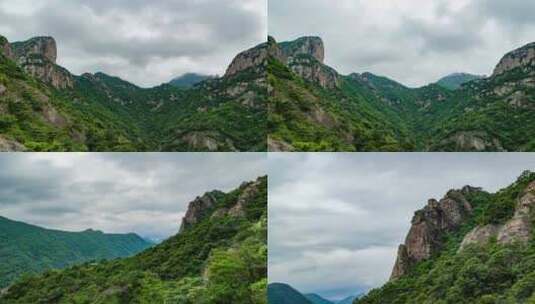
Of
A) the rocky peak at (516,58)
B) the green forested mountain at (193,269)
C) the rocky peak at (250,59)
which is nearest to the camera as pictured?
the rocky peak at (250,59)

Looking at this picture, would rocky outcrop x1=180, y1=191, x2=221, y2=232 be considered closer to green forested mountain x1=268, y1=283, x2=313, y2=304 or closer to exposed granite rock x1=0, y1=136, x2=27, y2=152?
green forested mountain x1=268, y1=283, x2=313, y2=304

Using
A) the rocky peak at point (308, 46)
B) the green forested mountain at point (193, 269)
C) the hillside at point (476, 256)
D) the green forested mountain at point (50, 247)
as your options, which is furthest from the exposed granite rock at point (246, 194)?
the hillside at point (476, 256)

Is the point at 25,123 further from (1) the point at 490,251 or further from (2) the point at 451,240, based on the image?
(2) the point at 451,240

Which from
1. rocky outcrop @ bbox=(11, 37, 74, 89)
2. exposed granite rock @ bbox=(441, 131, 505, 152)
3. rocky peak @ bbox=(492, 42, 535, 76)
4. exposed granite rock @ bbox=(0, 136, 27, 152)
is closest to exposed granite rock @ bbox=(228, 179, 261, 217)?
exposed granite rock @ bbox=(0, 136, 27, 152)

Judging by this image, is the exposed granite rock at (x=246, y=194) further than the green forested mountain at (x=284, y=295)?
Yes

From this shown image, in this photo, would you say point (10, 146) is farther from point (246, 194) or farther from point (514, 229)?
point (514, 229)

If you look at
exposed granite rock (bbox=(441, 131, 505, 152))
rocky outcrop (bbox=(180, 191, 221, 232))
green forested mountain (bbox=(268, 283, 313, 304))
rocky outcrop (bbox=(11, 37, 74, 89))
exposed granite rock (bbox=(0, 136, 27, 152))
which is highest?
rocky outcrop (bbox=(11, 37, 74, 89))

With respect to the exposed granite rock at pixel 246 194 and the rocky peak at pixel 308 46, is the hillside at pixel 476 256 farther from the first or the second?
the rocky peak at pixel 308 46

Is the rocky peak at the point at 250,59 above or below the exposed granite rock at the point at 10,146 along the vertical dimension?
above
